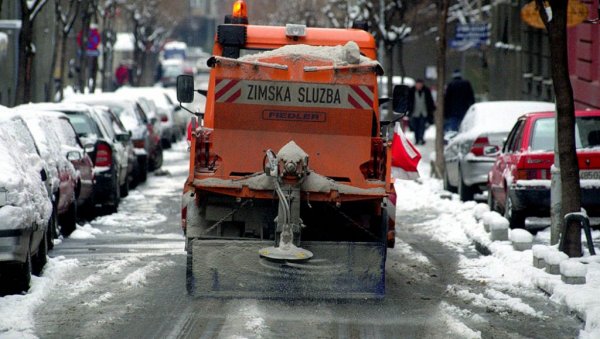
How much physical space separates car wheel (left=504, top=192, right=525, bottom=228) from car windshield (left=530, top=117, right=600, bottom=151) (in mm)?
747

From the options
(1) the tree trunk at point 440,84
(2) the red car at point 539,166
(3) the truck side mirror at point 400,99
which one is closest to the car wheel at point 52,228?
(3) the truck side mirror at point 400,99

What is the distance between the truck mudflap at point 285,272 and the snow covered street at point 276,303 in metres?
0.11

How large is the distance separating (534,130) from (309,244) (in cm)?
583

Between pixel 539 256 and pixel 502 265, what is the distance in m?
0.96

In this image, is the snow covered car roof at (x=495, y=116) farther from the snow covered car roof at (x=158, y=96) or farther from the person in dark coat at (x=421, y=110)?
the snow covered car roof at (x=158, y=96)

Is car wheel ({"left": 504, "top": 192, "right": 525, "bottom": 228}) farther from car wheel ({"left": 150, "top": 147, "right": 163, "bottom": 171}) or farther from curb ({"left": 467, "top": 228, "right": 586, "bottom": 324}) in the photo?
car wheel ({"left": 150, "top": 147, "right": 163, "bottom": 171})

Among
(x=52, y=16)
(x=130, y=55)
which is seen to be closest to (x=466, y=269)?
(x=52, y=16)

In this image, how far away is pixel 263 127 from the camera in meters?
11.5

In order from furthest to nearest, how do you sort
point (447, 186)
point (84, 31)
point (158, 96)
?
point (84, 31), point (158, 96), point (447, 186)

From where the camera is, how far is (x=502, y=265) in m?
13.3

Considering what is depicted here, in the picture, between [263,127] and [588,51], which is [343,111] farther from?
[588,51]

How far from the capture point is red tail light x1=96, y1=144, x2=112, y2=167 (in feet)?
62.8

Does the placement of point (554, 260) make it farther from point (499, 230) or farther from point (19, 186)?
point (19, 186)

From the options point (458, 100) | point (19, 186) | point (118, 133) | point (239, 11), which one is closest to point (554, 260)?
point (239, 11)
